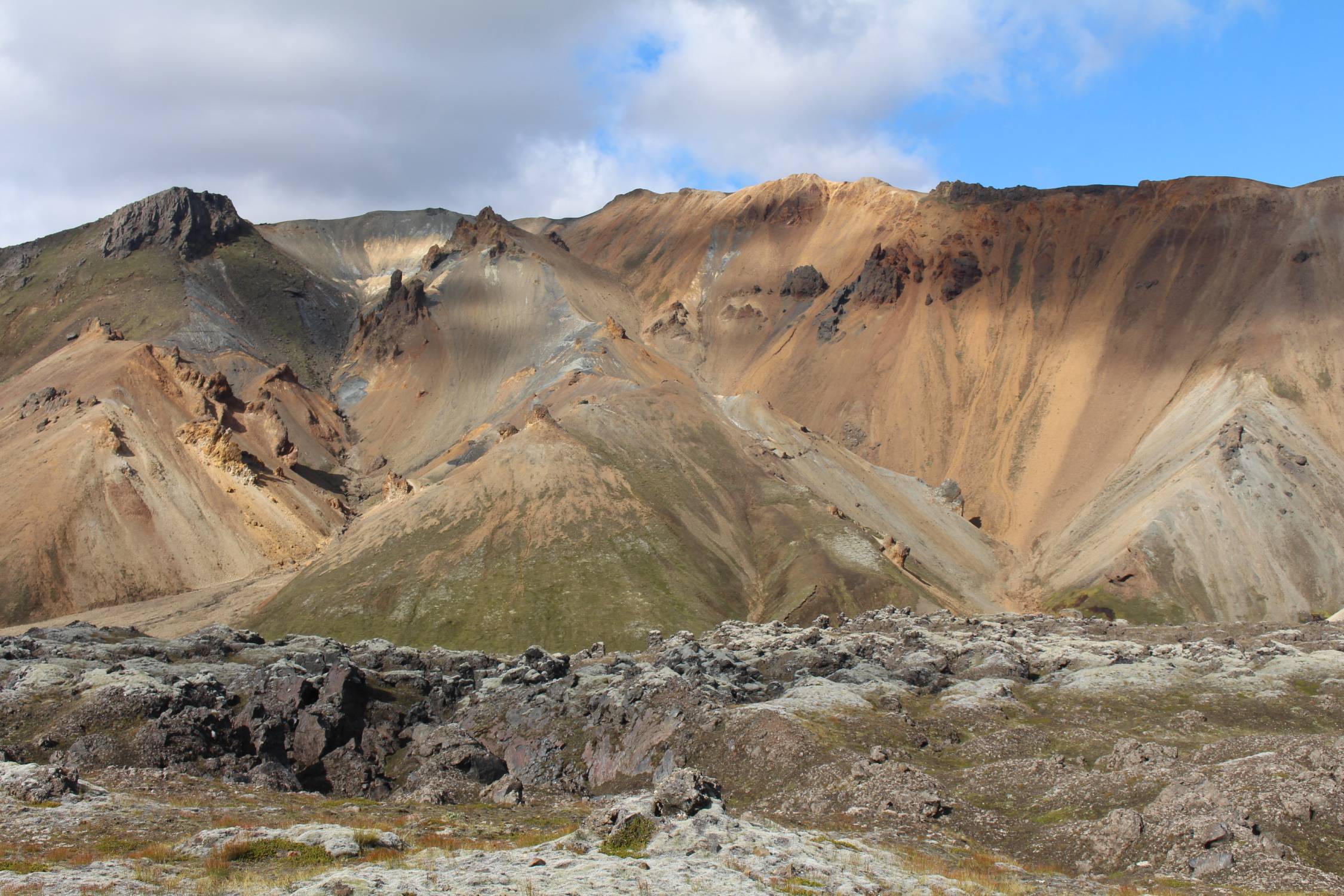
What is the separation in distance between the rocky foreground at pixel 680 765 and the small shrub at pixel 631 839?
0.08 meters

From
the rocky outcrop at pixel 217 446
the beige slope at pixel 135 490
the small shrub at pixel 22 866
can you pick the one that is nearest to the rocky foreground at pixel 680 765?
the small shrub at pixel 22 866

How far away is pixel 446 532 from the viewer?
440 feet

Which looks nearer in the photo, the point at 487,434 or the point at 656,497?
the point at 656,497

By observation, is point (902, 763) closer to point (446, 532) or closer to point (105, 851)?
point (105, 851)

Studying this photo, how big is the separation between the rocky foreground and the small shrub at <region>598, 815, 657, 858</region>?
8 centimetres

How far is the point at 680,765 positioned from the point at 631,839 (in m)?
18.9

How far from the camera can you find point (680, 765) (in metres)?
50.1

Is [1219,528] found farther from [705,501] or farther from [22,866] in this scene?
[22,866]

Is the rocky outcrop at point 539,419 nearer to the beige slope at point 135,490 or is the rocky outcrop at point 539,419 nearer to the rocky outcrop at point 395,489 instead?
the rocky outcrop at point 395,489

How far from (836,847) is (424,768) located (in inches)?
1071

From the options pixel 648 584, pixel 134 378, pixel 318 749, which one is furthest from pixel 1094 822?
pixel 134 378

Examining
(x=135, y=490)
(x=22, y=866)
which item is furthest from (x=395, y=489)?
(x=22, y=866)

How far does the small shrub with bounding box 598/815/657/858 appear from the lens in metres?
30.4

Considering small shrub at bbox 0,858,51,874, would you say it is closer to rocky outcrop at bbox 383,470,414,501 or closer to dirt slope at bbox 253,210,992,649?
dirt slope at bbox 253,210,992,649
